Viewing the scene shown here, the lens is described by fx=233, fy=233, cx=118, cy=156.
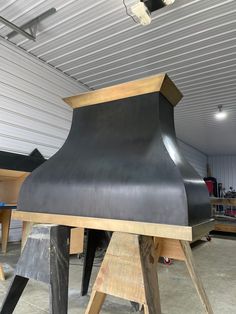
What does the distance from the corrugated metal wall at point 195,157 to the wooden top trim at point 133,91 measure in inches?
308

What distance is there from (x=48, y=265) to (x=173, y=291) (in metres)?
1.40

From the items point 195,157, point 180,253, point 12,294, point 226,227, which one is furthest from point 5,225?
point 195,157

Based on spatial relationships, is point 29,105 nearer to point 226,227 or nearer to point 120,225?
point 120,225

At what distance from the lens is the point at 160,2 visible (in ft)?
8.71

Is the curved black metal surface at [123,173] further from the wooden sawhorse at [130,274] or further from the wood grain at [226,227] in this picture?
the wood grain at [226,227]

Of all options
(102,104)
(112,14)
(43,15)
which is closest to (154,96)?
(102,104)

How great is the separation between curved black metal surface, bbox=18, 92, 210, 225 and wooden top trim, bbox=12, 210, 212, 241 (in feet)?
0.08

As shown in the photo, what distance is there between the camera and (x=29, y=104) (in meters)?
3.82

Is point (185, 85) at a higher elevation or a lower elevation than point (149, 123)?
higher

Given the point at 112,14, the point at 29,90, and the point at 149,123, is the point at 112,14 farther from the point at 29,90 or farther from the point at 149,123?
the point at 149,123

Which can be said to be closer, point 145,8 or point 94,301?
point 94,301

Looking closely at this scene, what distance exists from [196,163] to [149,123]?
981 cm

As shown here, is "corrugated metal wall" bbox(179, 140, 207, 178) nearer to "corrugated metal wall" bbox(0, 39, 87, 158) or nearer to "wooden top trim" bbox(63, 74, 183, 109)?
"corrugated metal wall" bbox(0, 39, 87, 158)

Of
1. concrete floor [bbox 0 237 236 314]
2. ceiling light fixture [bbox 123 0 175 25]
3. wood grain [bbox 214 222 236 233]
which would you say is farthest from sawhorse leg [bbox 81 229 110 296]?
wood grain [bbox 214 222 236 233]
